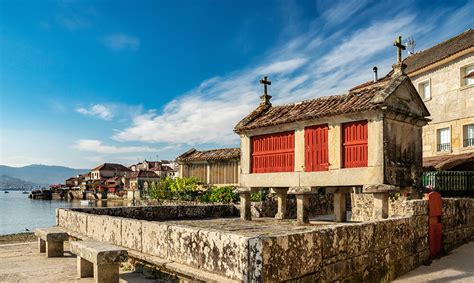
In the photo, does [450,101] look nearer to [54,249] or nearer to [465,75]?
[465,75]

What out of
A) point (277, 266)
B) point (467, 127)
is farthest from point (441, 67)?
point (277, 266)

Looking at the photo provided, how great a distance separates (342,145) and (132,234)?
230 inches

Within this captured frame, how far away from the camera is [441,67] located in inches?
813

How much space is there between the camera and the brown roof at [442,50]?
773 inches

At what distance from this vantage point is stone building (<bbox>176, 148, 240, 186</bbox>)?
1085 inches

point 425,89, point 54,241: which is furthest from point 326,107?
point 425,89

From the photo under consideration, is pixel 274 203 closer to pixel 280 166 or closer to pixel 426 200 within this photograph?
pixel 280 166

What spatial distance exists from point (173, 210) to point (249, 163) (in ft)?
12.3

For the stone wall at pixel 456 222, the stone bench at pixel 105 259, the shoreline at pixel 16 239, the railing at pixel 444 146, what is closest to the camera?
the stone bench at pixel 105 259

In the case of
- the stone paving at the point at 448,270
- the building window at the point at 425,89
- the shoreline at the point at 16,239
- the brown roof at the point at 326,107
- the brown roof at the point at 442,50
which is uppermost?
the brown roof at the point at 442,50

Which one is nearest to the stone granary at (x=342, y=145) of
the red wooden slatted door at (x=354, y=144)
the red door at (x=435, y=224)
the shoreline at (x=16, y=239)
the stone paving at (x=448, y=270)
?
the red wooden slatted door at (x=354, y=144)

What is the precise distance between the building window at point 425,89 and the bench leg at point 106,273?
67.0 feet

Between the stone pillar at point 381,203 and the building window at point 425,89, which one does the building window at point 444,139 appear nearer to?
the building window at point 425,89

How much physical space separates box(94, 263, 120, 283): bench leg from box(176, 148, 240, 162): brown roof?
20.2 m
